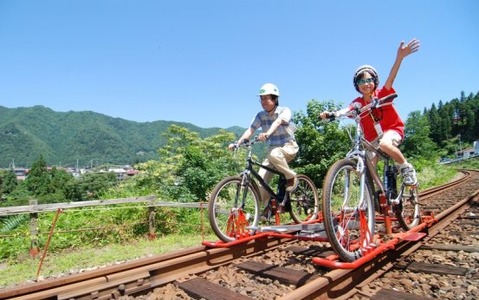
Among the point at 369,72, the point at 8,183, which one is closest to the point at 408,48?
the point at 369,72

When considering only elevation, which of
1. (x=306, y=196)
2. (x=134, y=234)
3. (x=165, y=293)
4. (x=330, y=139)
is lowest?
(x=134, y=234)

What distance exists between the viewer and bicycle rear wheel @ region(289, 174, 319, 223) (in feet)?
18.7

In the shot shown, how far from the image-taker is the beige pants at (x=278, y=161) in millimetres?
4898

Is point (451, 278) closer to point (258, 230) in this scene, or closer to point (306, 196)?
point (258, 230)

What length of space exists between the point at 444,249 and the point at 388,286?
1.48 m

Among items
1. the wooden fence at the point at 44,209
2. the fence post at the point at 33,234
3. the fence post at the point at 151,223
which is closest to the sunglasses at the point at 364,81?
the wooden fence at the point at 44,209

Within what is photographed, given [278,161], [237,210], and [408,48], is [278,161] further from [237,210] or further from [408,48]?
[408,48]

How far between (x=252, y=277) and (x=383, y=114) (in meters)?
2.65

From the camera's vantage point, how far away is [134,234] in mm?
8352

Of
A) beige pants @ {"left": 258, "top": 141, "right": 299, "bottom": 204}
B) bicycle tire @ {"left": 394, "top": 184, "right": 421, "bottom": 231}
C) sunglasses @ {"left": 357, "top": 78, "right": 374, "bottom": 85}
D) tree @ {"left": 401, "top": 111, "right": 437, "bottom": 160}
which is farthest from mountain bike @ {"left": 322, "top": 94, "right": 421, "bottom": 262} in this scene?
tree @ {"left": 401, "top": 111, "right": 437, "bottom": 160}

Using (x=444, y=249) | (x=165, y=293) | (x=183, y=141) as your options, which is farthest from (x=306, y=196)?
(x=183, y=141)

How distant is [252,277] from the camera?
334 cm

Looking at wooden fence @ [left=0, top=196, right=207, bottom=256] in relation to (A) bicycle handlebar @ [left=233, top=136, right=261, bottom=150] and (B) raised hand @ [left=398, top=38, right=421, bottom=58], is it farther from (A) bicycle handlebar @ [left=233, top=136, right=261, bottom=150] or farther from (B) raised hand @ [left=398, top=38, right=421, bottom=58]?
(B) raised hand @ [left=398, top=38, right=421, bottom=58]

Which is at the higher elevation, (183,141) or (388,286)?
(183,141)
